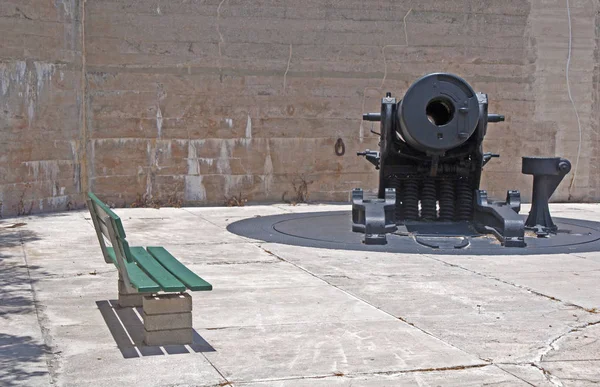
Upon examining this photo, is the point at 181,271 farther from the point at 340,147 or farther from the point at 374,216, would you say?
the point at 340,147

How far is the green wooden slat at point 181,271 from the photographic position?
505 cm

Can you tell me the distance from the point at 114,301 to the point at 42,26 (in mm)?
6737

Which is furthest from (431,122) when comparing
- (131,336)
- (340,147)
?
(131,336)

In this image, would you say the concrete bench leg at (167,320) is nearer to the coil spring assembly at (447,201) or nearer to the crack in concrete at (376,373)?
the crack in concrete at (376,373)

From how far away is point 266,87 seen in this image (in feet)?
44.8

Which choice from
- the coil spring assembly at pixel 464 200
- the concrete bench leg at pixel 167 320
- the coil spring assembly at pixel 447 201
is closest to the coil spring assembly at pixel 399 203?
the coil spring assembly at pixel 447 201

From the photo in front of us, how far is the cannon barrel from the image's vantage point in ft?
32.2

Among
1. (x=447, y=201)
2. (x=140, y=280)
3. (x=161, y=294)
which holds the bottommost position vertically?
(x=161, y=294)

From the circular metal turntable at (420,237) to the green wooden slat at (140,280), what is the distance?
12.7 feet

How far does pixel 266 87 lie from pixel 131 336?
339 inches

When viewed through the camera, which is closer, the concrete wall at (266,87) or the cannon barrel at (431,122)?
the cannon barrel at (431,122)

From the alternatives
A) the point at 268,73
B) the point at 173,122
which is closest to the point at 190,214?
the point at 173,122

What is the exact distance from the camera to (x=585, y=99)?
1470 cm

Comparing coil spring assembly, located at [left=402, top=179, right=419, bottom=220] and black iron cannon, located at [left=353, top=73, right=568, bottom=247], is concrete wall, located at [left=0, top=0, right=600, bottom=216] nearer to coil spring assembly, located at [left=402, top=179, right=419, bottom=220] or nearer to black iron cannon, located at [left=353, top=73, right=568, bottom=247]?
black iron cannon, located at [left=353, top=73, right=568, bottom=247]
